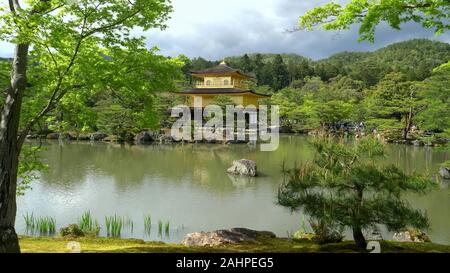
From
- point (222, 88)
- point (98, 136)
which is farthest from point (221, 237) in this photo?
point (222, 88)

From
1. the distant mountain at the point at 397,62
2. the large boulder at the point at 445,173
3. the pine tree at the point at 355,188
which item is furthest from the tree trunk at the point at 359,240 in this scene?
the distant mountain at the point at 397,62

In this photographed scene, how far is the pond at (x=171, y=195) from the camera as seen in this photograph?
814 centimetres

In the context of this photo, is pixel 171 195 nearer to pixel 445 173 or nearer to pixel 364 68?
pixel 445 173

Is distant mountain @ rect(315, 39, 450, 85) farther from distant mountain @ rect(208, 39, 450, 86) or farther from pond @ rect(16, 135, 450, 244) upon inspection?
pond @ rect(16, 135, 450, 244)

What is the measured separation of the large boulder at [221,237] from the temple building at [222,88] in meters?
25.0

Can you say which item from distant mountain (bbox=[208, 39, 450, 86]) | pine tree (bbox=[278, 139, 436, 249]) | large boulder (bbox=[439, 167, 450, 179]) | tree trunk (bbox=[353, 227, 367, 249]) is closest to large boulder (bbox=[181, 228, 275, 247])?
pine tree (bbox=[278, 139, 436, 249])

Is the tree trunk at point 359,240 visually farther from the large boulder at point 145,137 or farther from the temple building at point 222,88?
the temple building at point 222,88

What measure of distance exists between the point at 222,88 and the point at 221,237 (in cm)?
Answer: 2731

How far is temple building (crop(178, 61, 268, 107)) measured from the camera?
3073 cm

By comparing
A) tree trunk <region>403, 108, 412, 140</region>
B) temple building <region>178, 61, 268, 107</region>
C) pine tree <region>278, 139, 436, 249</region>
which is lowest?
pine tree <region>278, 139, 436, 249</region>

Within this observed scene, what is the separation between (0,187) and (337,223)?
11.1 ft

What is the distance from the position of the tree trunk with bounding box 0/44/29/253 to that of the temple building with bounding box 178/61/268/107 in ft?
87.2
